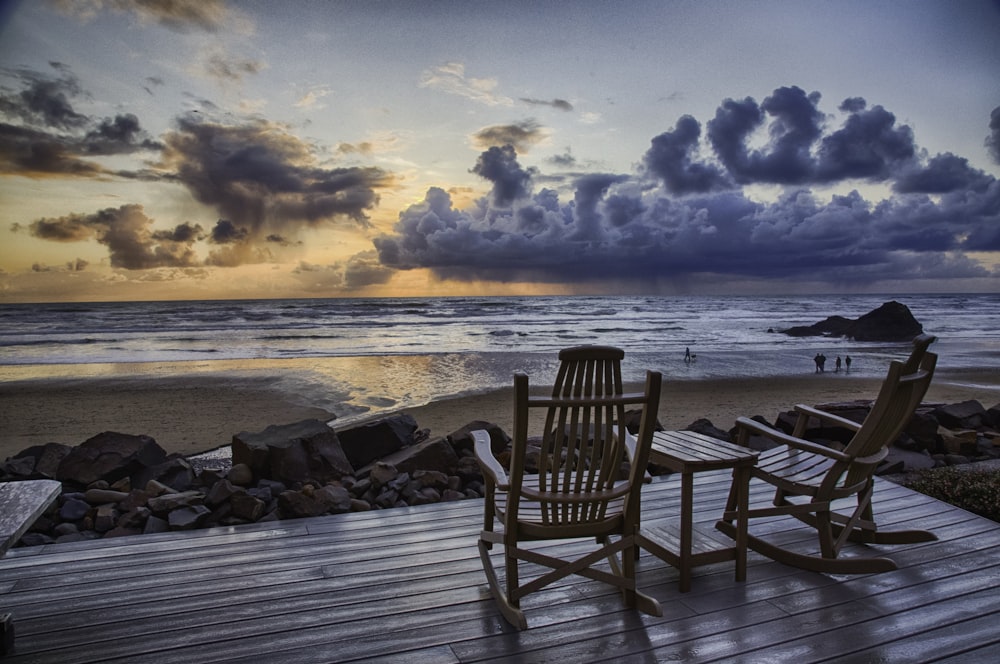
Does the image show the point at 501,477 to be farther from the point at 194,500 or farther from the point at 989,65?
the point at 989,65

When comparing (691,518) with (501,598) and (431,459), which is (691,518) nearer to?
(501,598)

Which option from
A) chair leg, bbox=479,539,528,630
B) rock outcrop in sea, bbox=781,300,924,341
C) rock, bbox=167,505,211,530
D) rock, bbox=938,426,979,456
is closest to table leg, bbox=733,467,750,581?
chair leg, bbox=479,539,528,630

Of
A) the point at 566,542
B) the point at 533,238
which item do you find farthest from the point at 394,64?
the point at 533,238

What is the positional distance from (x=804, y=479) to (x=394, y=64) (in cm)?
827

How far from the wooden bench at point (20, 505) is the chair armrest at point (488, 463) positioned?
1.65m

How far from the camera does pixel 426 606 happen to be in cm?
262

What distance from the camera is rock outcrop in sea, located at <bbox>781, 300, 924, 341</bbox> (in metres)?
26.2

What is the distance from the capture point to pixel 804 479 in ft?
9.93

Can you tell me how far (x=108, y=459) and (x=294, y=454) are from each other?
1630 millimetres

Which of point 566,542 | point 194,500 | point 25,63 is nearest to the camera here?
point 566,542

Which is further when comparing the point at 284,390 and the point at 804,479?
the point at 284,390

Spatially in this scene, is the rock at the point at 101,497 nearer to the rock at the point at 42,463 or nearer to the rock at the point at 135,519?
the rock at the point at 135,519

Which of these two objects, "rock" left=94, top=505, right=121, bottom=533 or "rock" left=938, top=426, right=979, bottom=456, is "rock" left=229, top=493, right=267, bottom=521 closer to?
"rock" left=94, top=505, right=121, bottom=533

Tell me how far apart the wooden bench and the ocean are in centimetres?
738
